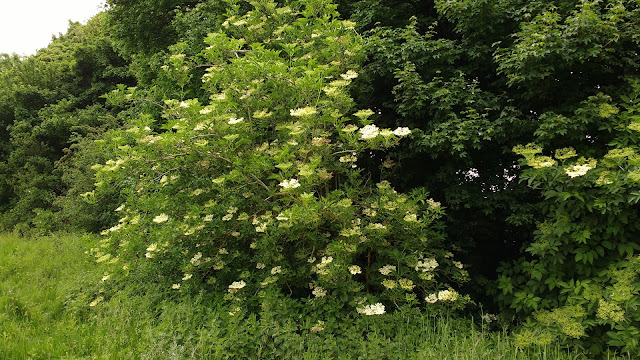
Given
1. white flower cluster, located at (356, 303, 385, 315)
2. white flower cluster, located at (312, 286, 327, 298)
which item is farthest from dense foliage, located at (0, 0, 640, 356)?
white flower cluster, located at (356, 303, 385, 315)

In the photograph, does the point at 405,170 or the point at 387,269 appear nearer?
the point at 387,269

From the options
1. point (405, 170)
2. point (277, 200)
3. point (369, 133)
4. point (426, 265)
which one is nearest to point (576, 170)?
point (426, 265)

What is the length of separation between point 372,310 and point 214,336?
1267mm

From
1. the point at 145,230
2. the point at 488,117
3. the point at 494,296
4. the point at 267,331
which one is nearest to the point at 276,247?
the point at 267,331

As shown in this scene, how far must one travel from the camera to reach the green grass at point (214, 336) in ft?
9.15

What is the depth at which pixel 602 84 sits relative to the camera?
142 inches

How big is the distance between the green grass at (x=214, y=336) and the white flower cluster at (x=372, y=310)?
0.34 ft

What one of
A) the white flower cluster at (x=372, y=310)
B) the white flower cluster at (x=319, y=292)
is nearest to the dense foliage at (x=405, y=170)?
the white flower cluster at (x=319, y=292)

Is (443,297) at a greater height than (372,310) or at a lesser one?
lesser

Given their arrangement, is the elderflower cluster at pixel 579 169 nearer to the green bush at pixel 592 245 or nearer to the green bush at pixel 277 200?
the green bush at pixel 592 245

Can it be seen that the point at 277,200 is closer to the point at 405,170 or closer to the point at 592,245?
the point at 405,170

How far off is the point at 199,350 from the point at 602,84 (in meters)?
4.37

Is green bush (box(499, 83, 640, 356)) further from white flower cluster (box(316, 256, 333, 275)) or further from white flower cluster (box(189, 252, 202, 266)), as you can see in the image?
white flower cluster (box(189, 252, 202, 266))

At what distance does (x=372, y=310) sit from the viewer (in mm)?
2965
